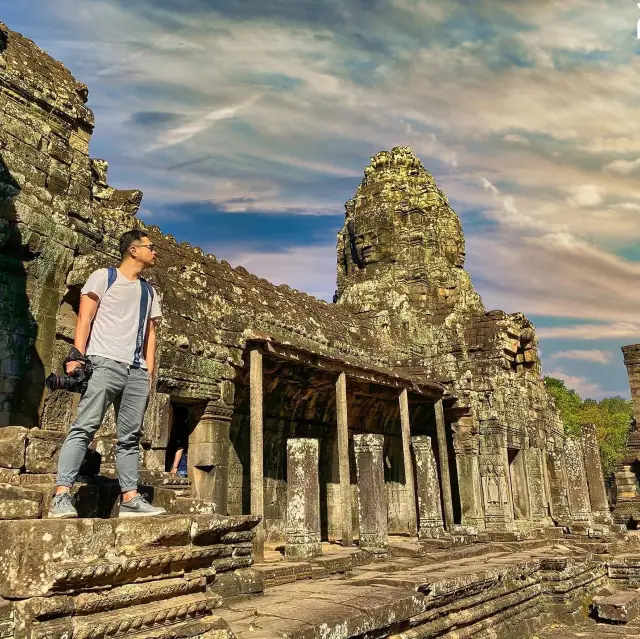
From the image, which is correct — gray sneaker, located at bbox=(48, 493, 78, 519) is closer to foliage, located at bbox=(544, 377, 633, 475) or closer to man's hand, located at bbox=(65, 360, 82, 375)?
man's hand, located at bbox=(65, 360, 82, 375)

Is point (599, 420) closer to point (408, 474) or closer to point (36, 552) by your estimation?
point (408, 474)

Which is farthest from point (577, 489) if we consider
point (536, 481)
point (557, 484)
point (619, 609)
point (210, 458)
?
point (210, 458)

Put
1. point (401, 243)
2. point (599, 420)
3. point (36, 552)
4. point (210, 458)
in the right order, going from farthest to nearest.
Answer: point (599, 420)
point (401, 243)
point (210, 458)
point (36, 552)

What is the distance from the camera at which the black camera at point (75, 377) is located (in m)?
2.92

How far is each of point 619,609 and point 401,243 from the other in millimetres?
13230

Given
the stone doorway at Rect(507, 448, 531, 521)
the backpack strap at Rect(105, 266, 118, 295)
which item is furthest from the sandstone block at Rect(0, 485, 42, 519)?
the stone doorway at Rect(507, 448, 531, 521)

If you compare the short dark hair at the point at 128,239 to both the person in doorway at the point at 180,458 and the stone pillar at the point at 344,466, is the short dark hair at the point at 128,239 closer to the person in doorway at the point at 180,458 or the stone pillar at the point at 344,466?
the person in doorway at the point at 180,458

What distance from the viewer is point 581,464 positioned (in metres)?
17.3

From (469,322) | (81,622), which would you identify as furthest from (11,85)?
(469,322)

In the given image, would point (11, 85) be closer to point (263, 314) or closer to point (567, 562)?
point (263, 314)

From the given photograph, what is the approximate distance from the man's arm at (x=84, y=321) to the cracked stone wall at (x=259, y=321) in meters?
0.93

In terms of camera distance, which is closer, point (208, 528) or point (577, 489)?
point (208, 528)

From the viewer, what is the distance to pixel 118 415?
132 inches

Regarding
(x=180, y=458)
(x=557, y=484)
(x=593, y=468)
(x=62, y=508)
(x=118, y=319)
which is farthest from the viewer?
(x=593, y=468)
